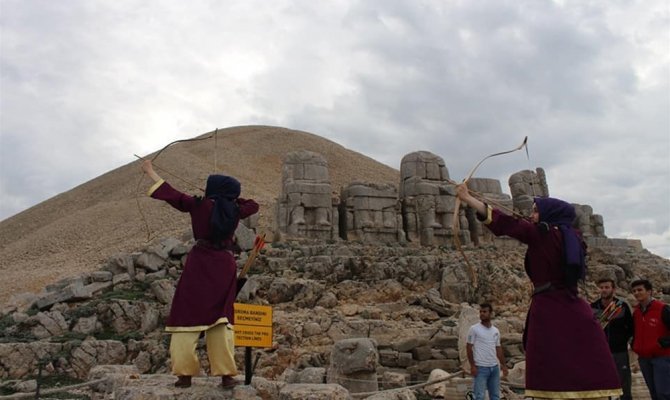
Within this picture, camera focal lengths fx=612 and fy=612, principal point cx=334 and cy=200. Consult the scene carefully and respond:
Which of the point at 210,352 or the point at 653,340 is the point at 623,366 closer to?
the point at 653,340

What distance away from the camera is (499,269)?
16.5m

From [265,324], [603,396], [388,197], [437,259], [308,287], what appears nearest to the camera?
[603,396]

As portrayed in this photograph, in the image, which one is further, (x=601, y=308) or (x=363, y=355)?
(x=363, y=355)

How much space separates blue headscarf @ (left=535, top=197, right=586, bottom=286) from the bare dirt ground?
13629 mm

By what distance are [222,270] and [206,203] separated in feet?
2.14

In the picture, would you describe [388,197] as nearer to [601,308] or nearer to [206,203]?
[601,308]

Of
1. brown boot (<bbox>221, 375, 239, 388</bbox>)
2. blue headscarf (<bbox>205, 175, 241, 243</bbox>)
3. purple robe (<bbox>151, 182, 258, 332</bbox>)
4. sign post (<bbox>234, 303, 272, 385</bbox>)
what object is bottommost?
brown boot (<bbox>221, 375, 239, 388</bbox>)

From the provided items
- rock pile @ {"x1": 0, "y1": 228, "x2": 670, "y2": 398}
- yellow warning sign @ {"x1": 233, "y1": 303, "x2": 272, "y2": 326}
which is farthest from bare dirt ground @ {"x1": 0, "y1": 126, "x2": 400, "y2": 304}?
yellow warning sign @ {"x1": 233, "y1": 303, "x2": 272, "y2": 326}

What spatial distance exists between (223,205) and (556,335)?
10.2 feet

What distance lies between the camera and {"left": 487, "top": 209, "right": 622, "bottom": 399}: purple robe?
14.6 feet

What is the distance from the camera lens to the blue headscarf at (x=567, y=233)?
4.64 meters

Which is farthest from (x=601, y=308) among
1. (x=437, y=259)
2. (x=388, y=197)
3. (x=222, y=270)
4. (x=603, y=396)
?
(x=388, y=197)

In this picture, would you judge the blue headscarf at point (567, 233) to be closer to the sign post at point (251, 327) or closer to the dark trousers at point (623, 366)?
the dark trousers at point (623, 366)

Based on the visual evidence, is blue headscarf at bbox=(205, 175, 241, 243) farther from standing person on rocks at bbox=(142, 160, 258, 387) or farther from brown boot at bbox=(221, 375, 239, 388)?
Result: brown boot at bbox=(221, 375, 239, 388)
